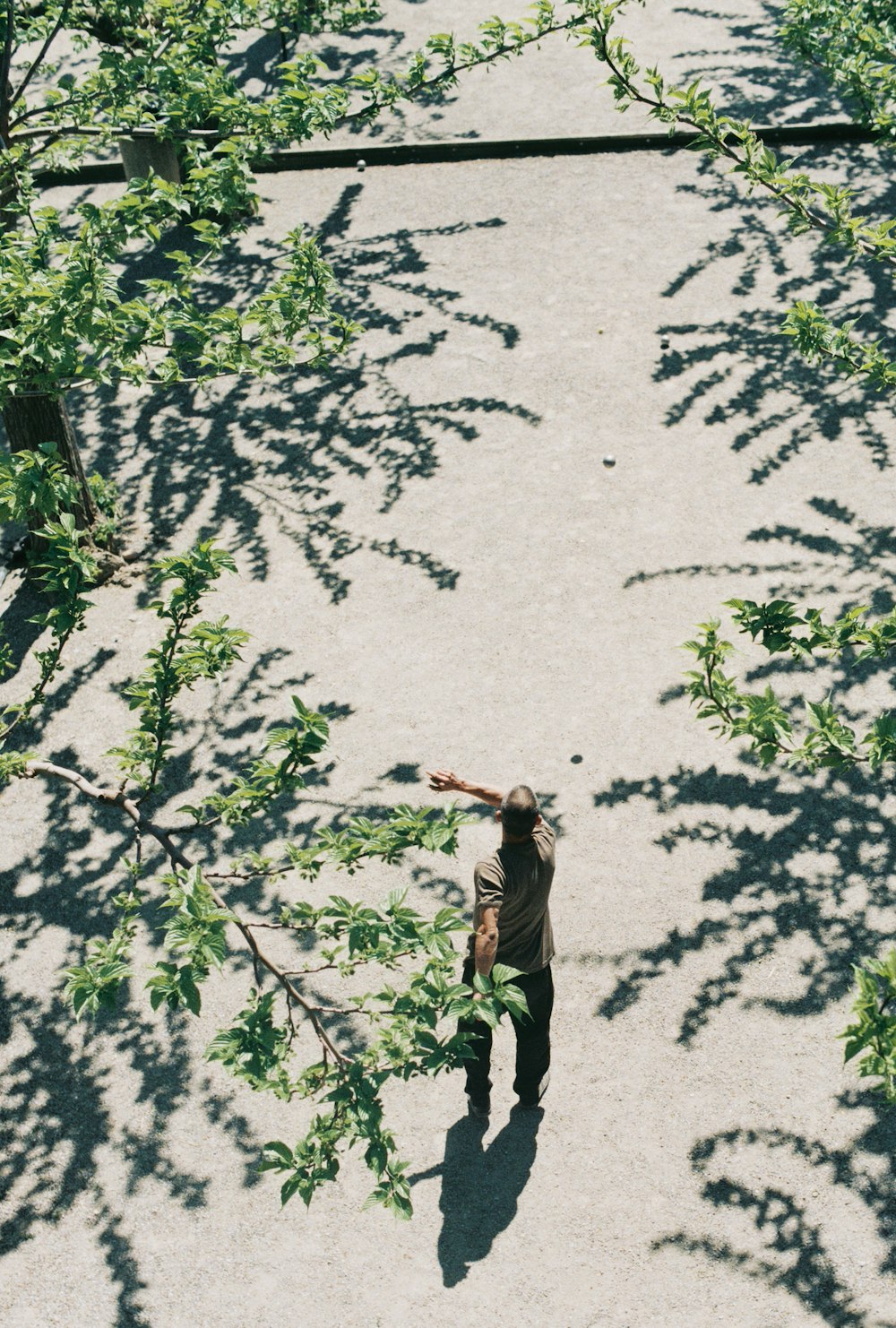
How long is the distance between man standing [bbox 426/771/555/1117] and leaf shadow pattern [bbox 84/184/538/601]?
3.95m

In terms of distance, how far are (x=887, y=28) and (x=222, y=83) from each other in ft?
16.8

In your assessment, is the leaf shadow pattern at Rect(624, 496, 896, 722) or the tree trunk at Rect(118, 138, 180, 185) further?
the tree trunk at Rect(118, 138, 180, 185)

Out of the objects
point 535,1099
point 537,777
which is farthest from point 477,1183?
point 537,777

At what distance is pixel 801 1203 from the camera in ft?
19.7

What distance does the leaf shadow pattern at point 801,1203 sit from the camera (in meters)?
5.77

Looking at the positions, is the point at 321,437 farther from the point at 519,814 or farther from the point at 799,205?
the point at 519,814

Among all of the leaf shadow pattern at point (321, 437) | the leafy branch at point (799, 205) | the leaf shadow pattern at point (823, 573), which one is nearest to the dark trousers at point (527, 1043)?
the leaf shadow pattern at point (823, 573)

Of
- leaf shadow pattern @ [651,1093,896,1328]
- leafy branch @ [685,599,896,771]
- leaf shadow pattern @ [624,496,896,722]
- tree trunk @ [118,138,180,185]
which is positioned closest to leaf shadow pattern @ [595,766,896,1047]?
leaf shadow pattern @ [651,1093,896,1328]

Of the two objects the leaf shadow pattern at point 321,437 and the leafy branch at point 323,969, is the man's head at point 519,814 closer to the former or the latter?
the leafy branch at point 323,969

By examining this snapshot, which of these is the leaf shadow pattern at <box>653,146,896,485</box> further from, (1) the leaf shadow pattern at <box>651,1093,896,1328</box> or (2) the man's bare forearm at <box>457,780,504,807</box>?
(1) the leaf shadow pattern at <box>651,1093,896,1328</box>

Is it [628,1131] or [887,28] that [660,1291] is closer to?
[628,1131]

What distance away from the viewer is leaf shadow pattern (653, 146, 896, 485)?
10.3 metres

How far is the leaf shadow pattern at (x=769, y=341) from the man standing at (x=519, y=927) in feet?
17.2

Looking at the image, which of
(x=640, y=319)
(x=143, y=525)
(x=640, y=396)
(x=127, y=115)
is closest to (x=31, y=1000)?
(x=143, y=525)
